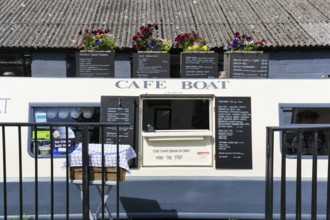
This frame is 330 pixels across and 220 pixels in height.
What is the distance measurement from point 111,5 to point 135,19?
1.39 metres

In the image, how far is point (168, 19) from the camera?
34.9 ft

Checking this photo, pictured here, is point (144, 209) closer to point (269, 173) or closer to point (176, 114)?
point (176, 114)

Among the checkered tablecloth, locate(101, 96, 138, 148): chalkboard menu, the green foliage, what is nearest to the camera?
the checkered tablecloth

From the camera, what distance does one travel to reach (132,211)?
4.18m

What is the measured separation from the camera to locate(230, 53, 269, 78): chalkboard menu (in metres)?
5.35

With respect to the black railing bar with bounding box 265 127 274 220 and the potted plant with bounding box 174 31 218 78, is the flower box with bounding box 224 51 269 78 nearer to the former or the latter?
the potted plant with bounding box 174 31 218 78

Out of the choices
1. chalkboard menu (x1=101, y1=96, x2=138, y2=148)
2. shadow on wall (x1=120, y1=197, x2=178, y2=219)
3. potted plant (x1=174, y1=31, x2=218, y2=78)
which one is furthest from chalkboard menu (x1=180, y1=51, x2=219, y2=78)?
shadow on wall (x1=120, y1=197, x2=178, y2=219)

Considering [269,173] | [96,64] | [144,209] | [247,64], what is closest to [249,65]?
[247,64]

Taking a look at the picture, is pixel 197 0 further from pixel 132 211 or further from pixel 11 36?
pixel 132 211

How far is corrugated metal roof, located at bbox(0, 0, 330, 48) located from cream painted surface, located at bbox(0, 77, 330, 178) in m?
4.81

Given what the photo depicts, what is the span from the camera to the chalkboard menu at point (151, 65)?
535 centimetres

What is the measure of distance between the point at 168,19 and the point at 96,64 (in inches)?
215

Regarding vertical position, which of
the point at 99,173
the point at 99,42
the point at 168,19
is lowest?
the point at 99,173

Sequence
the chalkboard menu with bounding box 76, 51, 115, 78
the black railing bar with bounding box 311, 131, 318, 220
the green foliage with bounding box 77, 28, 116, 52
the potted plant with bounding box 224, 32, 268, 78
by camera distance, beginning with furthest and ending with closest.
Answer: the green foliage with bounding box 77, 28, 116, 52
the chalkboard menu with bounding box 76, 51, 115, 78
the potted plant with bounding box 224, 32, 268, 78
the black railing bar with bounding box 311, 131, 318, 220
